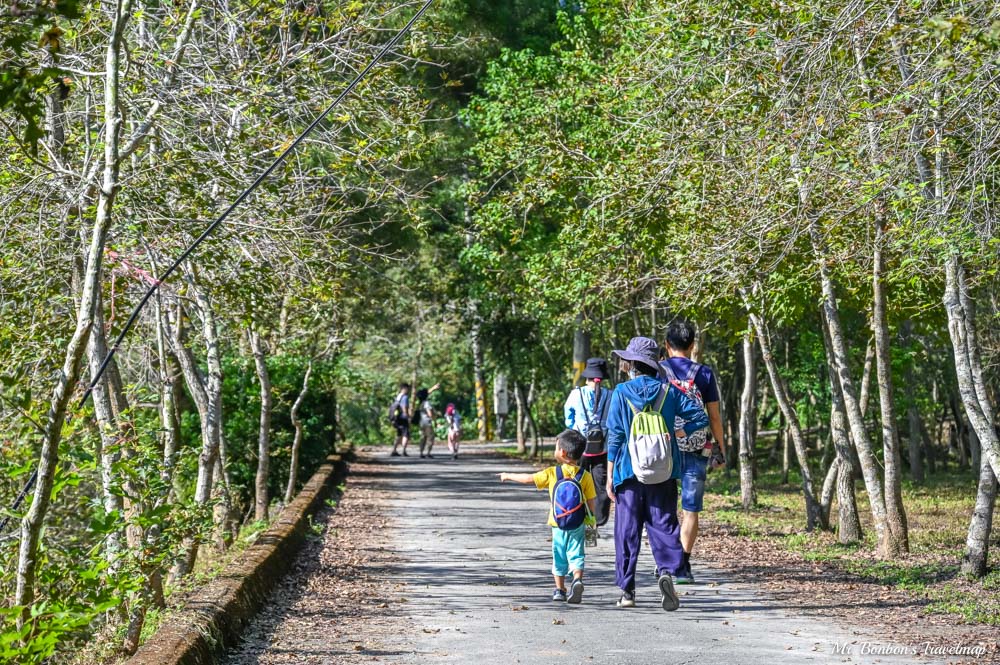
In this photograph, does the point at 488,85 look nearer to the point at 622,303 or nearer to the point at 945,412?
the point at 622,303

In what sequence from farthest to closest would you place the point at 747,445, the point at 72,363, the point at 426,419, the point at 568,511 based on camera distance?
the point at 426,419, the point at 747,445, the point at 568,511, the point at 72,363

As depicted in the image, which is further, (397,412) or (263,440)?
(397,412)

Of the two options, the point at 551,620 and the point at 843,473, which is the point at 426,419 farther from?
the point at 551,620

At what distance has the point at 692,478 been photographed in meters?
8.73

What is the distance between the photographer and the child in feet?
28.6

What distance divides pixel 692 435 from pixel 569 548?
119 cm

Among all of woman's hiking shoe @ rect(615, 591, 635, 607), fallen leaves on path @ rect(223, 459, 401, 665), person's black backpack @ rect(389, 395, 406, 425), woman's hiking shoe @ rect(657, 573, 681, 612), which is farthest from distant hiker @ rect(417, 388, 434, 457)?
woman's hiking shoe @ rect(657, 573, 681, 612)

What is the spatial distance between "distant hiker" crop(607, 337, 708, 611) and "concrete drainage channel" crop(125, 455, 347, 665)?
8.50 ft

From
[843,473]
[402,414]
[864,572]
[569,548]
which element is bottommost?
[864,572]

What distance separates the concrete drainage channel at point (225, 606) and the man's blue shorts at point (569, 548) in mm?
2175

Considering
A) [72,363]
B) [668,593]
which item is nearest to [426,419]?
[668,593]

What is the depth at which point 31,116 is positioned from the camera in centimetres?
413

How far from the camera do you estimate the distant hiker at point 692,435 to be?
28.2ft

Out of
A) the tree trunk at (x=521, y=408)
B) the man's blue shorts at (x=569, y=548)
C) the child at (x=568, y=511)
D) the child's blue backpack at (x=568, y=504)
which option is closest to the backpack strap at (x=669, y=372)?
the child at (x=568, y=511)
